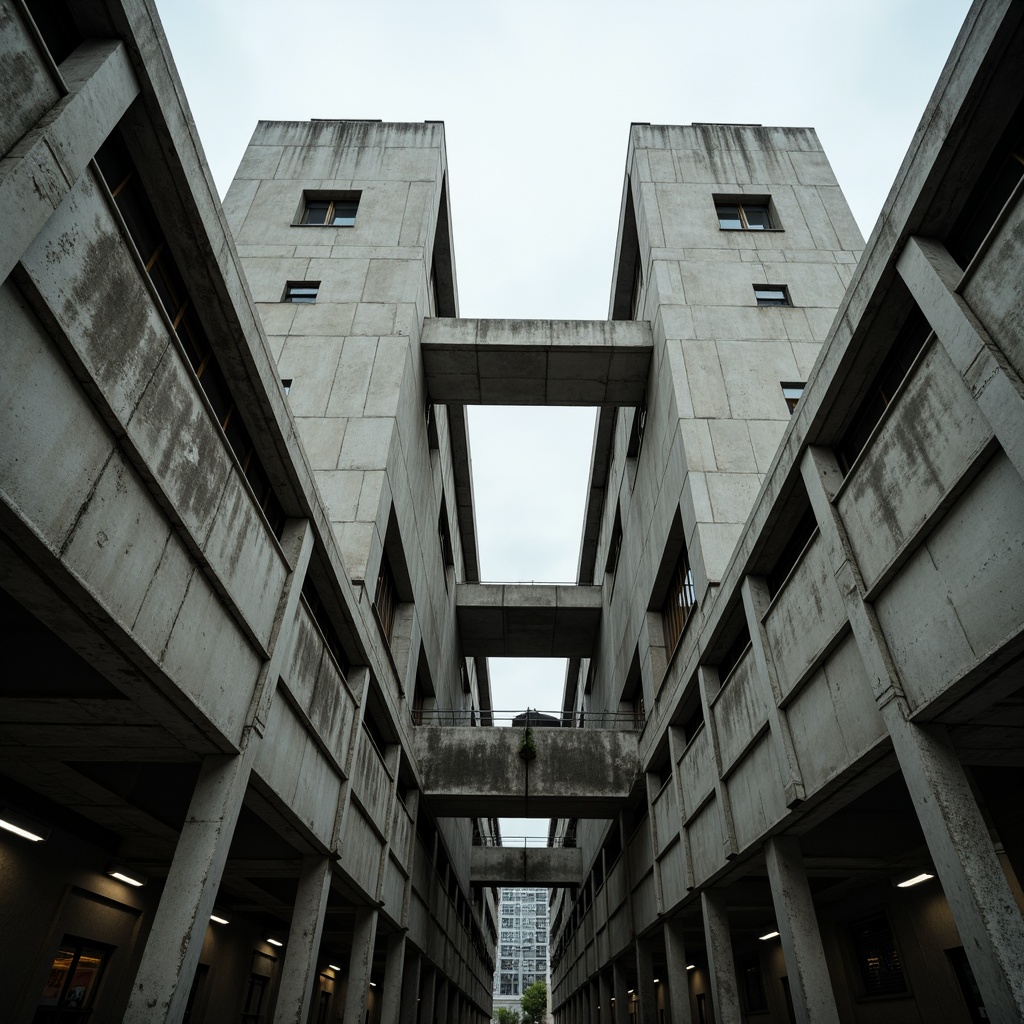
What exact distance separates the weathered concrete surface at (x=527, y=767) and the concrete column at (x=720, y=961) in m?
5.64

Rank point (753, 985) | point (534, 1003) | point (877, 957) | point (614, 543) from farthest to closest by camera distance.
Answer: point (534, 1003), point (614, 543), point (753, 985), point (877, 957)

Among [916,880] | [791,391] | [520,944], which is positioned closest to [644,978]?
[916,880]

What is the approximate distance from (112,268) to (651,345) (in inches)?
634

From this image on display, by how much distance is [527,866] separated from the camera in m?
32.7

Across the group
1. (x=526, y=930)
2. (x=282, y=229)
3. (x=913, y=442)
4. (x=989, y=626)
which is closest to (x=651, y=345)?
(x=282, y=229)

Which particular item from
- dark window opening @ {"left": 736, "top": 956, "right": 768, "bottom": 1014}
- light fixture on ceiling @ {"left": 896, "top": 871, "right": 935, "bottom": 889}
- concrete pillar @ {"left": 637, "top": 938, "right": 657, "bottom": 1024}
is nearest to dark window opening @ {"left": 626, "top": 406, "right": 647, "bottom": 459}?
light fixture on ceiling @ {"left": 896, "top": 871, "right": 935, "bottom": 889}

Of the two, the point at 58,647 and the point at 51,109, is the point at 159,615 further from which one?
the point at 51,109

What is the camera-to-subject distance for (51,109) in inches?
188

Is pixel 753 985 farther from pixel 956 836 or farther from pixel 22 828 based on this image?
pixel 22 828

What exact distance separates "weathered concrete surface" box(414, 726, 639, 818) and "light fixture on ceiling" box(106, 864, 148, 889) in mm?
7451

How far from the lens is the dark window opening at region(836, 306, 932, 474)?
7184 mm

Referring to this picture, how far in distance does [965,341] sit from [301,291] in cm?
1664

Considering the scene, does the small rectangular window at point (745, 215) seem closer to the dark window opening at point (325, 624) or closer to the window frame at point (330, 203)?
the window frame at point (330, 203)

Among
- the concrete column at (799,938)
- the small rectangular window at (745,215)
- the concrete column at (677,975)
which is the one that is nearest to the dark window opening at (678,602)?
the concrete column at (677,975)
